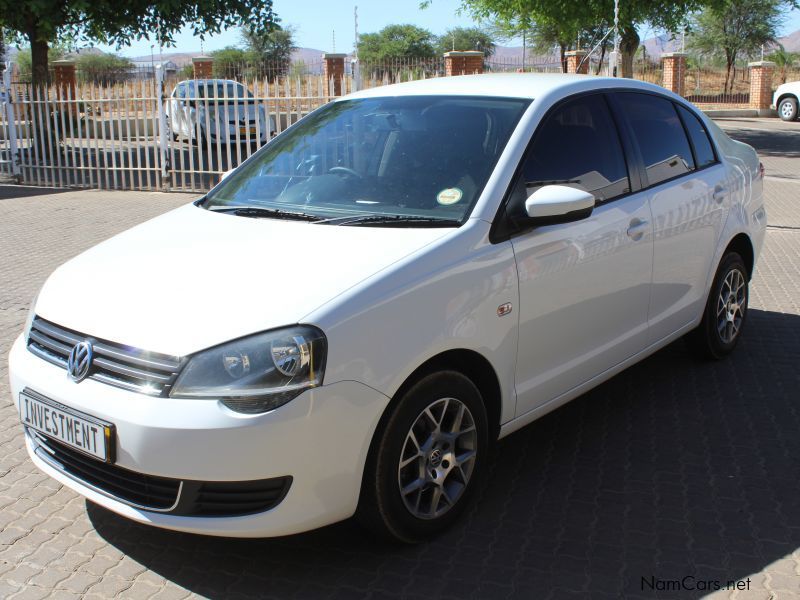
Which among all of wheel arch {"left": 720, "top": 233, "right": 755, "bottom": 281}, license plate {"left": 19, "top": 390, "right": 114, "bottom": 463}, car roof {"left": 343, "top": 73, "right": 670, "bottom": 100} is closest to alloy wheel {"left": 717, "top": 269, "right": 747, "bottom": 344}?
wheel arch {"left": 720, "top": 233, "right": 755, "bottom": 281}

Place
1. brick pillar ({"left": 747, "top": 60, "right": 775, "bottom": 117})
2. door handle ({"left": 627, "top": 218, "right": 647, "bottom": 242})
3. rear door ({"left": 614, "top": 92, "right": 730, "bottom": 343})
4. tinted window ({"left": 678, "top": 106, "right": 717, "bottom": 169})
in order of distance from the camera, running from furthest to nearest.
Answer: brick pillar ({"left": 747, "top": 60, "right": 775, "bottom": 117})
tinted window ({"left": 678, "top": 106, "right": 717, "bottom": 169})
rear door ({"left": 614, "top": 92, "right": 730, "bottom": 343})
door handle ({"left": 627, "top": 218, "right": 647, "bottom": 242})

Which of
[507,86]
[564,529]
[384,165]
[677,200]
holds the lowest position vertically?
[564,529]

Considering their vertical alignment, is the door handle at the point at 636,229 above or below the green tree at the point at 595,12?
below

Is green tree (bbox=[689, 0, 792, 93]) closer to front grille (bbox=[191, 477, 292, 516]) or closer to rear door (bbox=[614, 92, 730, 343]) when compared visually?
rear door (bbox=[614, 92, 730, 343])

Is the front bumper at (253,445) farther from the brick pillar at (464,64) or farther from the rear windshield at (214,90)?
the brick pillar at (464,64)

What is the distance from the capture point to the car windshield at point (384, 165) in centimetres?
383

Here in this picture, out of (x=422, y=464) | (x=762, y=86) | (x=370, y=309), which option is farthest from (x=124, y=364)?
(x=762, y=86)

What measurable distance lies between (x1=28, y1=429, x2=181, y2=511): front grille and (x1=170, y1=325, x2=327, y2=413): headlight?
0.37 meters

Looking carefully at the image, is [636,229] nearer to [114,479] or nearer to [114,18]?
[114,479]

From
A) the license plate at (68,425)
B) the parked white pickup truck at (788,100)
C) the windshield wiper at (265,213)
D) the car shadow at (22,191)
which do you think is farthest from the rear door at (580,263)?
the parked white pickup truck at (788,100)

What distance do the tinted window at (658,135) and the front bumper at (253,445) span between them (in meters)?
2.44

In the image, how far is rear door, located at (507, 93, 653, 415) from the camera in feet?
12.6

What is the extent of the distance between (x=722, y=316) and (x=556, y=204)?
2512mm

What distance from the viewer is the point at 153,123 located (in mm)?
15750
